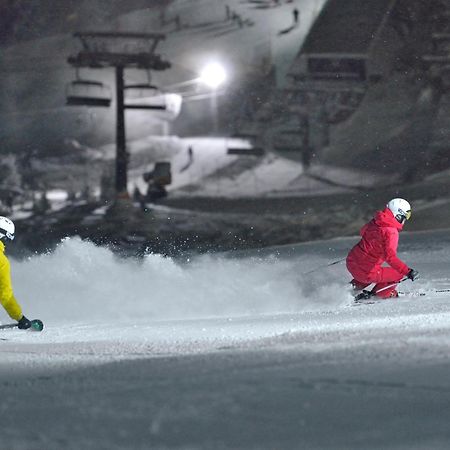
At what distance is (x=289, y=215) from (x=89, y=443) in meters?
22.1

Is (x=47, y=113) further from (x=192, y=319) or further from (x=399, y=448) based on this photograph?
(x=399, y=448)

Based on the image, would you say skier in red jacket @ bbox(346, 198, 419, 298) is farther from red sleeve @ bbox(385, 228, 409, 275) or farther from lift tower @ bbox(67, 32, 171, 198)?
lift tower @ bbox(67, 32, 171, 198)

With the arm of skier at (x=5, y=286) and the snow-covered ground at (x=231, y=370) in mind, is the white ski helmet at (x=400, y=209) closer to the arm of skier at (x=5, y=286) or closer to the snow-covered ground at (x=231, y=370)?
the snow-covered ground at (x=231, y=370)

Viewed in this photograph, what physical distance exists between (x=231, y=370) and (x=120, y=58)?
73.4 feet

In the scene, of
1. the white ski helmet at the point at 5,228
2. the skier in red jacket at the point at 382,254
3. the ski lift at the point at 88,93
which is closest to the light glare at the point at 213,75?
the ski lift at the point at 88,93

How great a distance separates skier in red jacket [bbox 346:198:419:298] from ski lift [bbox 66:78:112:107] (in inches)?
714

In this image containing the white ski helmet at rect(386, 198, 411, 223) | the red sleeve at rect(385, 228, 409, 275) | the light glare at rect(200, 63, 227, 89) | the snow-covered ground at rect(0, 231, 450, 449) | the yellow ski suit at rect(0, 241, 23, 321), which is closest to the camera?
the snow-covered ground at rect(0, 231, 450, 449)

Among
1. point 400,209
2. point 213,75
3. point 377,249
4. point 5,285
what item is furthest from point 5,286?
point 213,75

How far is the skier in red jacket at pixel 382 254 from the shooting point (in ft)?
31.2

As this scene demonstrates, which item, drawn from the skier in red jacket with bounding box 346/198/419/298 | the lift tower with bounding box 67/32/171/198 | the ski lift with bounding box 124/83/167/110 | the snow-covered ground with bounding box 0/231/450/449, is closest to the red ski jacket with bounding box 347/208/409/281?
the skier in red jacket with bounding box 346/198/419/298

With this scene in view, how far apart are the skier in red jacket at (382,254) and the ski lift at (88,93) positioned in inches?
714

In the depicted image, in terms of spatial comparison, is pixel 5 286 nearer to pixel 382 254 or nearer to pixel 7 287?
pixel 7 287

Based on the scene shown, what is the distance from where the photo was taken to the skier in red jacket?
9.50 m

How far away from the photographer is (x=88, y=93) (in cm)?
2861
